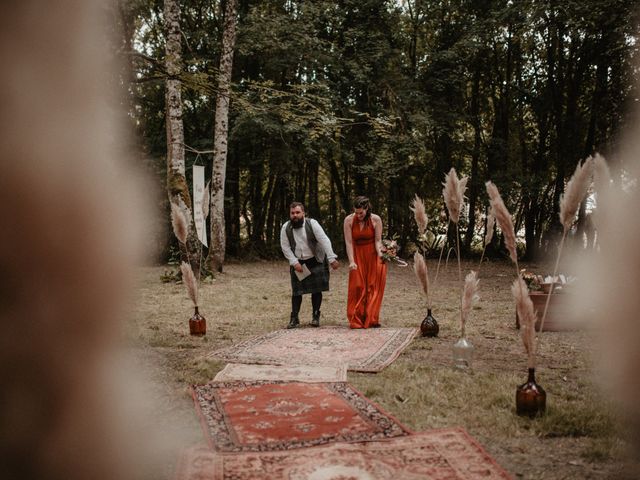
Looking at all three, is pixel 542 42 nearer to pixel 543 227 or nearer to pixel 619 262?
pixel 543 227

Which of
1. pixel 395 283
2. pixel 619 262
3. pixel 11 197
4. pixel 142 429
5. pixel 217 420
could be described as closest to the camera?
pixel 11 197

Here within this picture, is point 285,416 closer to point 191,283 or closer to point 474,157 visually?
point 191,283

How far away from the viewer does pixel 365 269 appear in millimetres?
6043

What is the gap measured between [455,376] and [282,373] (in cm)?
129

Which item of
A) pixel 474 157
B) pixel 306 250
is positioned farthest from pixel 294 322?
pixel 474 157

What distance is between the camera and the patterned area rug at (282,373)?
370 cm

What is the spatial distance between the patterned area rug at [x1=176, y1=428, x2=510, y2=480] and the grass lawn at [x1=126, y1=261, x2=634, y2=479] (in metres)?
0.17

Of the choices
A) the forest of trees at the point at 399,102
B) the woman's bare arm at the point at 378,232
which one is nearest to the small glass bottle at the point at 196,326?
the woman's bare arm at the point at 378,232

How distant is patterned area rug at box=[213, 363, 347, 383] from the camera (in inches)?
146

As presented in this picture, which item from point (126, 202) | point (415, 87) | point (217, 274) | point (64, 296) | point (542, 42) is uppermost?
point (542, 42)

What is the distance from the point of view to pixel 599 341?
1257 millimetres

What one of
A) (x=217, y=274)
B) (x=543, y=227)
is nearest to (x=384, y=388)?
(x=217, y=274)

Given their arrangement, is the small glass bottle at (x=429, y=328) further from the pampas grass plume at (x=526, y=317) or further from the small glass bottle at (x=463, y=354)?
the pampas grass plume at (x=526, y=317)

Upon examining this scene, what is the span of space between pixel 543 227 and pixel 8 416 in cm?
1796
